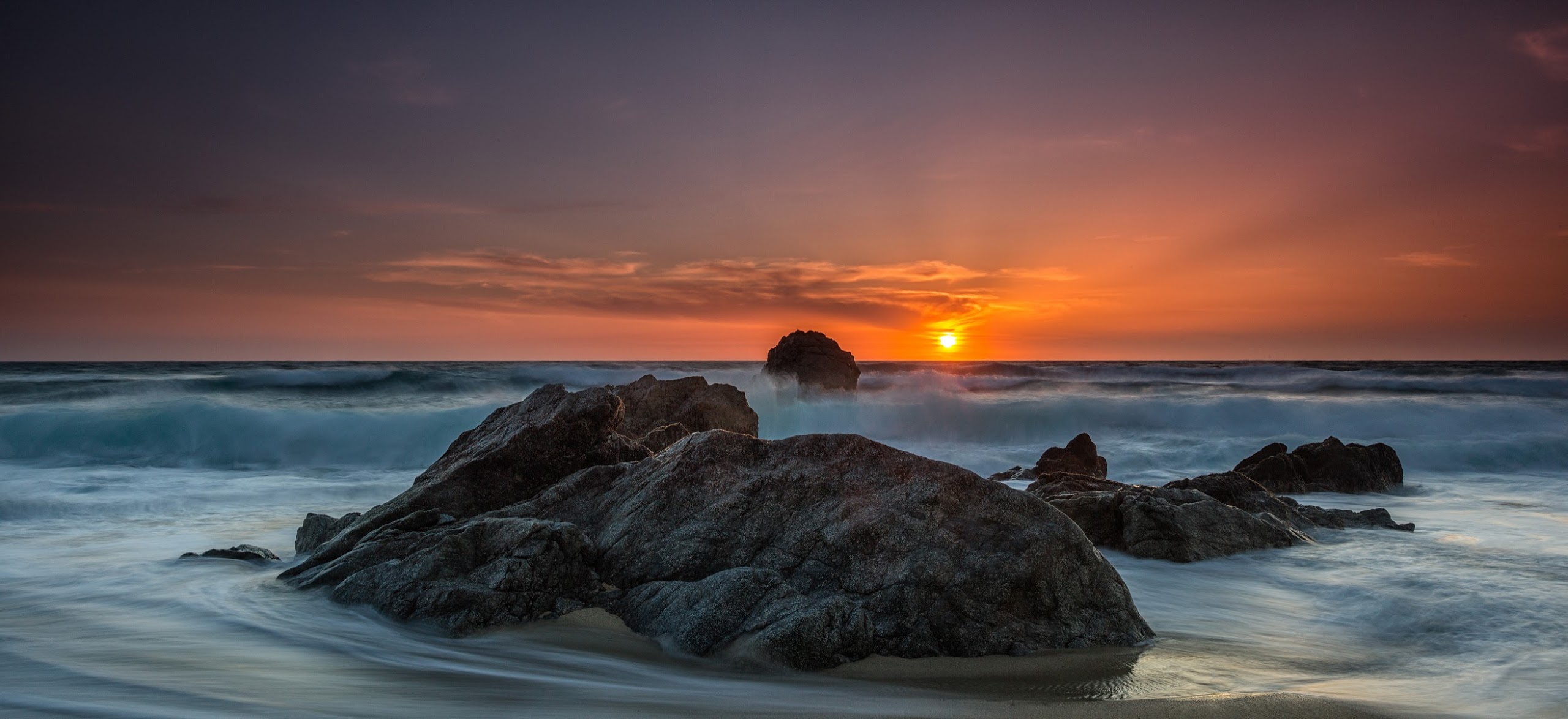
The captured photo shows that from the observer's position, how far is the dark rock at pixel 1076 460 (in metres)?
14.1

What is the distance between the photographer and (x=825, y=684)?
4105 millimetres

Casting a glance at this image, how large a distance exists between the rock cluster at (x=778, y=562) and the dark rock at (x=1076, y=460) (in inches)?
365

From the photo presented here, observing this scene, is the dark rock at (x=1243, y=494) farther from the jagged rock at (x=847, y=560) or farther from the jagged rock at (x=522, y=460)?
the jagged rock at (x=522, y=460)

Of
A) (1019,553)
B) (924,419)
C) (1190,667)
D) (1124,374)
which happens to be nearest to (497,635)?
(1019,553)

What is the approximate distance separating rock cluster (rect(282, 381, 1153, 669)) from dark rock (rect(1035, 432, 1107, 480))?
9.26m

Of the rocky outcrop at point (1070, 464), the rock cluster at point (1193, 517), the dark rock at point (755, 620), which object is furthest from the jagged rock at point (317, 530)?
the rocky outcrop at point (1070, 464)

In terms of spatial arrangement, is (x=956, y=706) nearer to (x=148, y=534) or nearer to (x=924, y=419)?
(x=148, y=534)

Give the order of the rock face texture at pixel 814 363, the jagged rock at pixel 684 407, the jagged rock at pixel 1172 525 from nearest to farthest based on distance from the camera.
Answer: the jagged rock at pixel 1172 525 → the jagged rock at pixel 684 407 → the rock face texture at pixel 814 363

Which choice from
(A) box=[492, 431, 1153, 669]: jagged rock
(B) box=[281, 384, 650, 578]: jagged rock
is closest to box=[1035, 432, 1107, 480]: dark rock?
(B) box=[281, 384, 650, 578]: jagged rock

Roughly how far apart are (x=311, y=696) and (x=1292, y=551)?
831 centimetres

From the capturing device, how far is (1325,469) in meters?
14.4

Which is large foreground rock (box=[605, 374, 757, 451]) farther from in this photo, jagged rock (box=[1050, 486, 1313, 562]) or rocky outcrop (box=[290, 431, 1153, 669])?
rocky outcrop (box=[290, 431, 1153, 669])

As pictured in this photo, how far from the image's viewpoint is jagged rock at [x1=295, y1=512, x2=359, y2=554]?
306 inches

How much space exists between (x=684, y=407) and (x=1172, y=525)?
6111 millimetres
